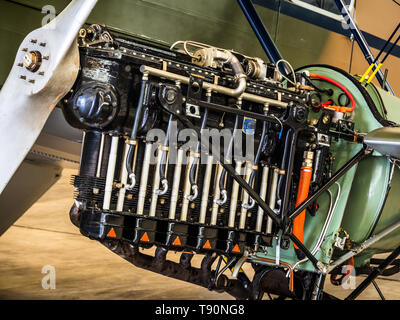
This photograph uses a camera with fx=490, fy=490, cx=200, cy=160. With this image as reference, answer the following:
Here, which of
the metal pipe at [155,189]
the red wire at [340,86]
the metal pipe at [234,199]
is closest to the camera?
the metal pipe at [155,189]

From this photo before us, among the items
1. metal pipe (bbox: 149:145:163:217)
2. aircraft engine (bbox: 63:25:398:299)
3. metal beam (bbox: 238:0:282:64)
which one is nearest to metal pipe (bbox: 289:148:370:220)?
aircraft engine (bbox: 63:25:398:299)

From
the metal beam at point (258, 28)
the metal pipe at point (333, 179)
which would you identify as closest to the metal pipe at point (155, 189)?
the metal pipe at point (333, 179)

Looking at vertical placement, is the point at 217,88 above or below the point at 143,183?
above

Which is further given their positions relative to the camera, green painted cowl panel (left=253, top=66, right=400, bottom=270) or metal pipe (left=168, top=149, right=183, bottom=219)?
green painted cowl panel (left=253, top=66, right=400, bottom=270)

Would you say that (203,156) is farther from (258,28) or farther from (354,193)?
(258,28)

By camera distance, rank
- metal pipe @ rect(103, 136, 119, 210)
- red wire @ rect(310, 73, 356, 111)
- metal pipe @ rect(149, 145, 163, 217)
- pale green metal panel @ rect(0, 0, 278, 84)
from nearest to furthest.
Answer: metal pipe @ rect(103, 136, 119, 210)
metal pipe @ rect(149, 145, 163, 217)
pale green metal panel @ rect(0, 0, 278, 84)
red wire @ rect(310, 73, 356, 111)

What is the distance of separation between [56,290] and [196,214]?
228cm

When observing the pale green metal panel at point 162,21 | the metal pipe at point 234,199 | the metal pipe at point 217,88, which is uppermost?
the pale green metal panel at point 162,21

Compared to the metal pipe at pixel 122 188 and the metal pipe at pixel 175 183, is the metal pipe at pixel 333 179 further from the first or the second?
the metal pipe at pixel 122 188

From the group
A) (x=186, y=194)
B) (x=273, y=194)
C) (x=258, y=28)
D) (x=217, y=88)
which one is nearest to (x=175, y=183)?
(x=186, y=194)

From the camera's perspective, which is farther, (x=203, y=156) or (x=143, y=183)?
(x=203, y=156)

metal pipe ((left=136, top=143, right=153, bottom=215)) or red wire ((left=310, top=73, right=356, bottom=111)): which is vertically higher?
red wire ((left=310, top=73, right=356, bottom=111))

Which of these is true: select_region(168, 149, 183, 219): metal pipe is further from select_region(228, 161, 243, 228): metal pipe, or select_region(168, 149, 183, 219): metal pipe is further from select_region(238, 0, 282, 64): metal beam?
select_region(238, 0, 282, 64): metal beam

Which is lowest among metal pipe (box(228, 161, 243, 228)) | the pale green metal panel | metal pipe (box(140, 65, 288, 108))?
metal pipe (box(228, 161, 243, 228))
